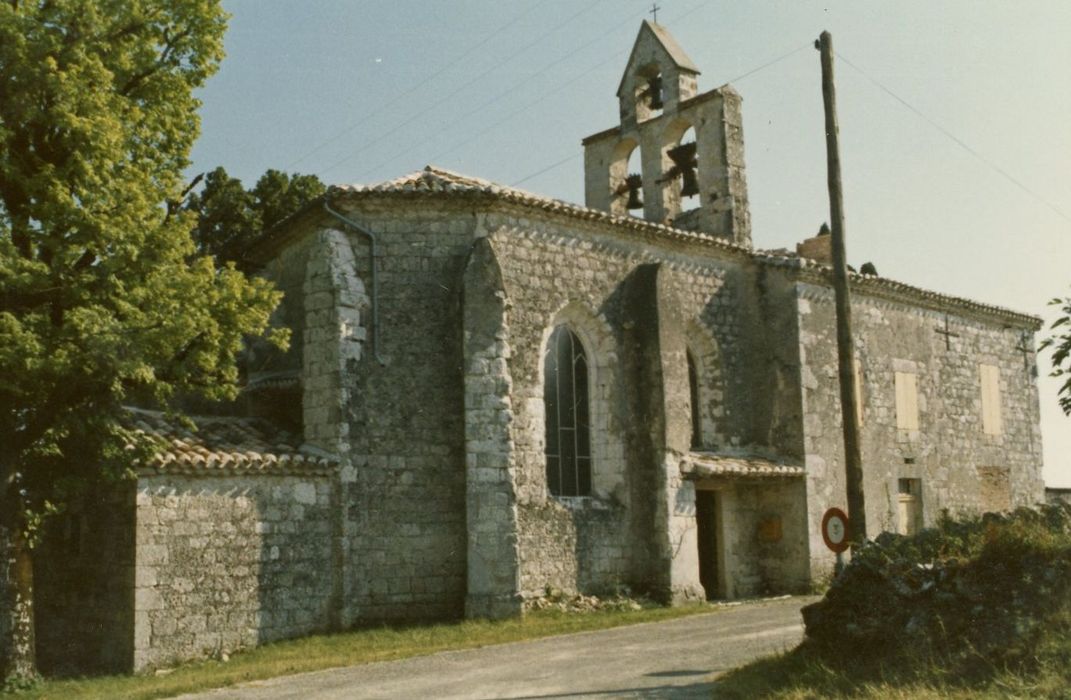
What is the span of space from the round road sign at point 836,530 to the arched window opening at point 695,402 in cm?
704

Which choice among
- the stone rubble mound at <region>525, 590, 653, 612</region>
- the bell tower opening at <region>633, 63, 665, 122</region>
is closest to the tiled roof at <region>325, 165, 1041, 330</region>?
the bell tower opening at <region>633, 63, 665, 122</region>

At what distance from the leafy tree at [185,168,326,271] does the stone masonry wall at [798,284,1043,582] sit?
42.2ft

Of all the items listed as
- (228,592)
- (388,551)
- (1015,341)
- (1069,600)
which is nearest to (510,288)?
(388,551)

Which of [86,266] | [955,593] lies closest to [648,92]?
[86,266]

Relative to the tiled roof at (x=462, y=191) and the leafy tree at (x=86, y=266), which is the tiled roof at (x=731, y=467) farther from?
the leafy tree at (x=86, y=266)

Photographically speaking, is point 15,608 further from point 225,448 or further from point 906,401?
point 906,401

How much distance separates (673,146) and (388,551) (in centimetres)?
1086

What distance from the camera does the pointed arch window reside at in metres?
19.6

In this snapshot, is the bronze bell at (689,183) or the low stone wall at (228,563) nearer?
the low stone wall at (228,563)

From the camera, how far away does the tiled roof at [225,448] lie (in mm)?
13570

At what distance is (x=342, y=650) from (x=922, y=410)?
1472 centimetres

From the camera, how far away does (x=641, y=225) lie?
18.3 meters

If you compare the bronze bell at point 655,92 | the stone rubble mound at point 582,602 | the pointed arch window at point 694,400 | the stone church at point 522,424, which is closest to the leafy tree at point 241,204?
A: the stone church at point 522,424

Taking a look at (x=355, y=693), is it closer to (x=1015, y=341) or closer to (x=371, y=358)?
(x=371, y=358)
